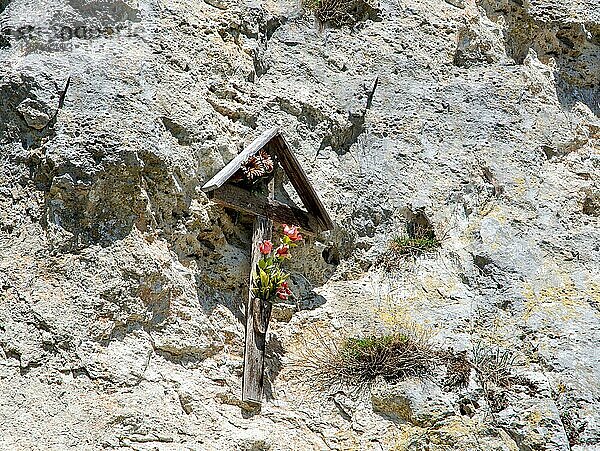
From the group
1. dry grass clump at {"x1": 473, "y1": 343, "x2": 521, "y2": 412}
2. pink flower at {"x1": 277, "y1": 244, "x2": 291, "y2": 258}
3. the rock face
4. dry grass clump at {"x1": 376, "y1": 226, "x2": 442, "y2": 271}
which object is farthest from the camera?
dry grass clump at {"x1": 376, "y1": 226, "x2": 442, "y2": 271}

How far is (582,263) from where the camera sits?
715 cm

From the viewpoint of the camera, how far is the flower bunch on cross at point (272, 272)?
608 centimetres

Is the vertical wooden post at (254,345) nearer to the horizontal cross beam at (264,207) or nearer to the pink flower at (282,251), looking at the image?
the pink flower at (282,251)

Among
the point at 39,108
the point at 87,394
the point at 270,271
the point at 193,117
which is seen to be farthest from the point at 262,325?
the point at 39,108

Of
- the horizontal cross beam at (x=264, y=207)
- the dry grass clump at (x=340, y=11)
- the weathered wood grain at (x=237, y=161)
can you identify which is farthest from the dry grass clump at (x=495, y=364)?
the dry grass clump at (x=340, y=11)

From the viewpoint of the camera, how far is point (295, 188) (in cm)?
674

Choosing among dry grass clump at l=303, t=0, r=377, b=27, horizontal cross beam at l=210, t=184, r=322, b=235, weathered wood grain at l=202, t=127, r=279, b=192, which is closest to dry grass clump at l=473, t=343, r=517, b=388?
horizontal cross beam at l=210, t=184, r=322, b=235

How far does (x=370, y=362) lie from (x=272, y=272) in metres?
1.18

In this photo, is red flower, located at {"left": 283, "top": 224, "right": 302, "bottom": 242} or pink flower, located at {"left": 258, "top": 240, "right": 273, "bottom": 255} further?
red flower, located at {"left": 283, "top": 224, "right": 302, "bottom": 242}

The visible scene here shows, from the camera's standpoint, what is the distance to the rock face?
17.9 ft

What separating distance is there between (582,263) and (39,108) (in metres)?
5.51

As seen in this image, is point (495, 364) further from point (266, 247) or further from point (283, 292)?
point (266, 247)

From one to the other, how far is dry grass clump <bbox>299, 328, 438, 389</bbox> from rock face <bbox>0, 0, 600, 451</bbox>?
0.12 meters

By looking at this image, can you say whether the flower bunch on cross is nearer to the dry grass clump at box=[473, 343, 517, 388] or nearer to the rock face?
the rock face
